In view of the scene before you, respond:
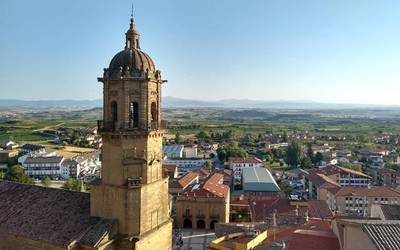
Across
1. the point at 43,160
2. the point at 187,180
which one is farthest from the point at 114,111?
the point at 43,160

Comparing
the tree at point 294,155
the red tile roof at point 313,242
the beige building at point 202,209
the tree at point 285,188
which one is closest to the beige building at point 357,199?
the tree at point 285,188

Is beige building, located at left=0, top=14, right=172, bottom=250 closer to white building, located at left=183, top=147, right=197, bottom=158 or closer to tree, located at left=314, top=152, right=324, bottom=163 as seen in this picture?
white building, located at left=183, top=147, right=197, bottom=158

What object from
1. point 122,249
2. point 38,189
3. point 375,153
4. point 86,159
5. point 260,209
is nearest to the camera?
point 122,249

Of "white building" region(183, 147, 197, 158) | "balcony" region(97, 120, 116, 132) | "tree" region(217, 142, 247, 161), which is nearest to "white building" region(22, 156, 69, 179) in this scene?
"white building" region(183, 147, 197, 158)

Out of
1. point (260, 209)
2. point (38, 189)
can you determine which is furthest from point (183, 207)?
Result: point (38, 189)

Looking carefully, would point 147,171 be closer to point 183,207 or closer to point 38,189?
point 38,189

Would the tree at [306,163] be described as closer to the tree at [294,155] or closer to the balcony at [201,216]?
the tree at [294,155]
